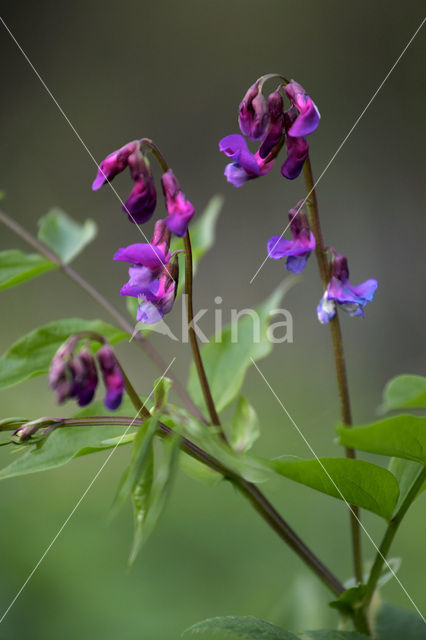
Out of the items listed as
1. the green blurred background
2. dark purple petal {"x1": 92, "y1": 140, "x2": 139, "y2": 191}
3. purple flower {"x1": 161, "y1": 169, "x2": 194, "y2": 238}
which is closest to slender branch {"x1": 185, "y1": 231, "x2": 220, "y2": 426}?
purple flower {"x1": 161, "y1": 169, "x2": 194, "y2": 238}

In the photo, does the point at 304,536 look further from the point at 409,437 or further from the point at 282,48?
the point at 282,48

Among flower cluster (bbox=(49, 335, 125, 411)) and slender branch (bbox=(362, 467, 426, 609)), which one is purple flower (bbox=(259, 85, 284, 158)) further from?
slender branch (bbox=(362, 467, 426, 609))

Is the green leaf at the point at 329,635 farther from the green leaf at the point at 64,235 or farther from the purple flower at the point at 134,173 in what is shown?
the green leaf at the point at 64,235

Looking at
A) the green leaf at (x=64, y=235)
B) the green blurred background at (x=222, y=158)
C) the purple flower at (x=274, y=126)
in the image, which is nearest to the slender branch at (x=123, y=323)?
the green leaf at (x=64, y=235)

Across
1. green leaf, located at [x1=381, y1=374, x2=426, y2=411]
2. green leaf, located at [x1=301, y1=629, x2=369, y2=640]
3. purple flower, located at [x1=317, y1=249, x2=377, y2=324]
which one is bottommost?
green leaf, located at [x1=301, y1=629, x2=369, y2=640]

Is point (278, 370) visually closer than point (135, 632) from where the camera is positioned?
No

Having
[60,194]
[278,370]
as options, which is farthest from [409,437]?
[60,194]

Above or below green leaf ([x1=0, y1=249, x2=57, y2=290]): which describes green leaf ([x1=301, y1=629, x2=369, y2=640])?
below

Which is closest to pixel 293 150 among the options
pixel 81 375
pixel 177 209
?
pixel 177 209
